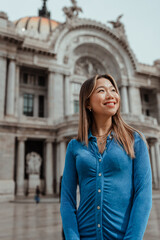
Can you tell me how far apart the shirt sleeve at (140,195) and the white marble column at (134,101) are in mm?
32925

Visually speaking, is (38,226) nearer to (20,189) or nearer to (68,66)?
(20,189)

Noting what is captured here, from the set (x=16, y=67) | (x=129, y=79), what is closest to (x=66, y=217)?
(x=16, y=67)

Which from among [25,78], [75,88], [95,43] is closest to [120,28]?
[95,43]

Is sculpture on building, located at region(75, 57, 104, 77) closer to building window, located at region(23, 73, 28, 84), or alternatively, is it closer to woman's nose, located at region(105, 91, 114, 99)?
building window, located at region(23, 73, 28, 84)

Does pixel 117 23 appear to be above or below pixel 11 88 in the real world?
above

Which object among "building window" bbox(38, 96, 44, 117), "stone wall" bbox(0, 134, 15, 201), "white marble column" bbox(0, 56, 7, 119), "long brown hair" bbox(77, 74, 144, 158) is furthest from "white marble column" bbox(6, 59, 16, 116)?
"long brown hair" bbox(77, 74, 144, 158)

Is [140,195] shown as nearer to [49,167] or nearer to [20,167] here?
[20,167]

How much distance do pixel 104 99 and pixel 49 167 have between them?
2602 cm

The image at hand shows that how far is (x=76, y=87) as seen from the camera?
34.2m

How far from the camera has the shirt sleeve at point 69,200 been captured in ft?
6.43

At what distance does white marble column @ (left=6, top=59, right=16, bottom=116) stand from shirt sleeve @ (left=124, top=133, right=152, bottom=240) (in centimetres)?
2595

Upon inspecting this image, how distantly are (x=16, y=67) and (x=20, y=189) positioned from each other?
14950 mm

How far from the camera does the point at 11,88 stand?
27500mm

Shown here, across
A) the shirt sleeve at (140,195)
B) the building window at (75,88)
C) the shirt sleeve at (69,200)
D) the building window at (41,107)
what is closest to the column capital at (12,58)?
the building window at (41,107)
